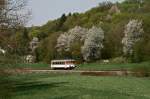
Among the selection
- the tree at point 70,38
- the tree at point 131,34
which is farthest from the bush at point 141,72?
the tree at point 70,38

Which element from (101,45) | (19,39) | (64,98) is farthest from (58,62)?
(19,39)

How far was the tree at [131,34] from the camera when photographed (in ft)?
359

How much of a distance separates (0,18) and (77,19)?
149613mm

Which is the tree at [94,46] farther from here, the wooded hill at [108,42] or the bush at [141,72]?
the bush at [141,72]

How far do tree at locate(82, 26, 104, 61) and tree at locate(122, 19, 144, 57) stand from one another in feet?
24.3

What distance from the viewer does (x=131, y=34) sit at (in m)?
114

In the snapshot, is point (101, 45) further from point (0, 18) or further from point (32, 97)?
point (0, 18)

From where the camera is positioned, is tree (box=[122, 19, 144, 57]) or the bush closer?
the bush

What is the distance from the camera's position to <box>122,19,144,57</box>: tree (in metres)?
109

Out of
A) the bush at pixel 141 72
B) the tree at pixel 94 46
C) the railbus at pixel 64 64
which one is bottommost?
the bush at pixel 141 72

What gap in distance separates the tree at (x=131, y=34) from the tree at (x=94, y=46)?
739cm

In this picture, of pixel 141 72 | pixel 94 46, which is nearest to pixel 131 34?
pixel 94 46

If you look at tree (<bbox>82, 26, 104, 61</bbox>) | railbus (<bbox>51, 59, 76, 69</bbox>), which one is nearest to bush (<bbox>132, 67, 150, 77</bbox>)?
railbus (<bbox>51, 59, 76, 69</bbox>)

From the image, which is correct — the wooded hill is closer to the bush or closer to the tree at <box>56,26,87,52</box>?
the tree at <box>56,26,87,52</box>
